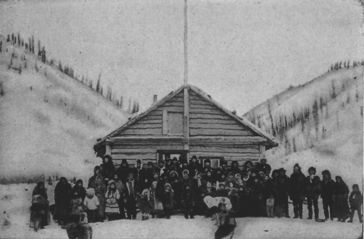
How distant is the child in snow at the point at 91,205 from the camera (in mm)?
9922

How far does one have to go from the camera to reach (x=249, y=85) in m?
10.9

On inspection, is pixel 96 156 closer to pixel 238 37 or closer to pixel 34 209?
pixel 34 209

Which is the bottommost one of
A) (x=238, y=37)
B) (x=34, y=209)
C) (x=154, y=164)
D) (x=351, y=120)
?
(x=34, y=209)

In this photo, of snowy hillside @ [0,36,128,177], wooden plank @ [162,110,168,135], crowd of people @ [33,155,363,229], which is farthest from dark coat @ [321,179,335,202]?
snowy hillside @ [0,36,128,177]

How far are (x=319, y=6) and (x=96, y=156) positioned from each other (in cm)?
538

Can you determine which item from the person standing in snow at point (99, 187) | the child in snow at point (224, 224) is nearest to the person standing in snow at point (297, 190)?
the child in snow at point (224, 224)

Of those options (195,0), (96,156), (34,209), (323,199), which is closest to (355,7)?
(195,0)

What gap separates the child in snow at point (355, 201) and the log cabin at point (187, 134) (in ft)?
Result: 7.01

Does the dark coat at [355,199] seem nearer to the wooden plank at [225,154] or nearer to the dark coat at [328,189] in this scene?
the dark coat at [328,189]

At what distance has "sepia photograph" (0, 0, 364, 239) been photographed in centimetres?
989

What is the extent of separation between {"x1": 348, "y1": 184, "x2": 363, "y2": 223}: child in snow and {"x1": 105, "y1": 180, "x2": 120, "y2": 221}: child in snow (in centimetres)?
427

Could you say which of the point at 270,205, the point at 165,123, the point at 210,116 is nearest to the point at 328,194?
the point at 270,205

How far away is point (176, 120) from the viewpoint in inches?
456

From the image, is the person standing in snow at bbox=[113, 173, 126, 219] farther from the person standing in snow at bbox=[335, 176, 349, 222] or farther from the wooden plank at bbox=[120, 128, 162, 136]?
the person standing in snow at bbox=[335, 176, 349, 222]
